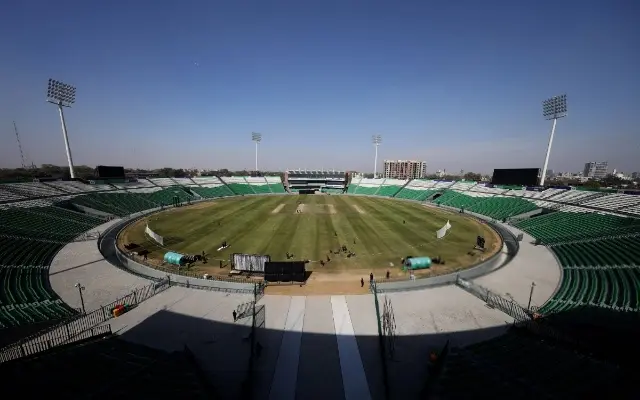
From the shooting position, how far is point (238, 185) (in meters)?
110

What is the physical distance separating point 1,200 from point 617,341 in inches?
3306

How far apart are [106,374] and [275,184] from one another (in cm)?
11155

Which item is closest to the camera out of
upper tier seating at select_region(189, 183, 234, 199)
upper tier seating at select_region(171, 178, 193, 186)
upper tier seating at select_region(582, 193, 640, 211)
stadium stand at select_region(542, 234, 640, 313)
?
stadium stand at select_region(542, 234, 640, 313)

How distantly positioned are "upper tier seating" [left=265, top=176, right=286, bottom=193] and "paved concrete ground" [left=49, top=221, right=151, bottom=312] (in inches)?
3180

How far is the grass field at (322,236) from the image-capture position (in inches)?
1344

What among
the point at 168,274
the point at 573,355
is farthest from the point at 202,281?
the point at 573,355

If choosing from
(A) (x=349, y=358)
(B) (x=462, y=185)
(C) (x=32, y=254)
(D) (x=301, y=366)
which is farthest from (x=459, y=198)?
(C) (x=32, y=254)

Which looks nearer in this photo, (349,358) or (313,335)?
(349,358)

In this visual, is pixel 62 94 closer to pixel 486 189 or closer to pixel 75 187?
pixel 75 187

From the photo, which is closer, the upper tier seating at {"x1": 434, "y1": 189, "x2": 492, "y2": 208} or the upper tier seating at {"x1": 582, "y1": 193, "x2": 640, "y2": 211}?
the upper tier seating at {"x1": 582, "y1": 193, "x2": 640, "y2": 211}

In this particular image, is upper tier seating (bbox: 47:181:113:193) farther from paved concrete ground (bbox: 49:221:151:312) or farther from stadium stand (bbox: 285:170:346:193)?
stadium stand (bbox: 285:170:346:193)

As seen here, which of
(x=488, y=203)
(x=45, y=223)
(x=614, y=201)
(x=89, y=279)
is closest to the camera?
(x=89, y=279)

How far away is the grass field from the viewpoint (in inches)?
1344

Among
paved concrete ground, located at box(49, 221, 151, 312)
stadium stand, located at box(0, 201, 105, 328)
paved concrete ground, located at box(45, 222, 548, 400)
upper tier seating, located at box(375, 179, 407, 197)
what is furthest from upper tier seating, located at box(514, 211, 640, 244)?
stadium stand, located at box(0, 201, 105, 328)
